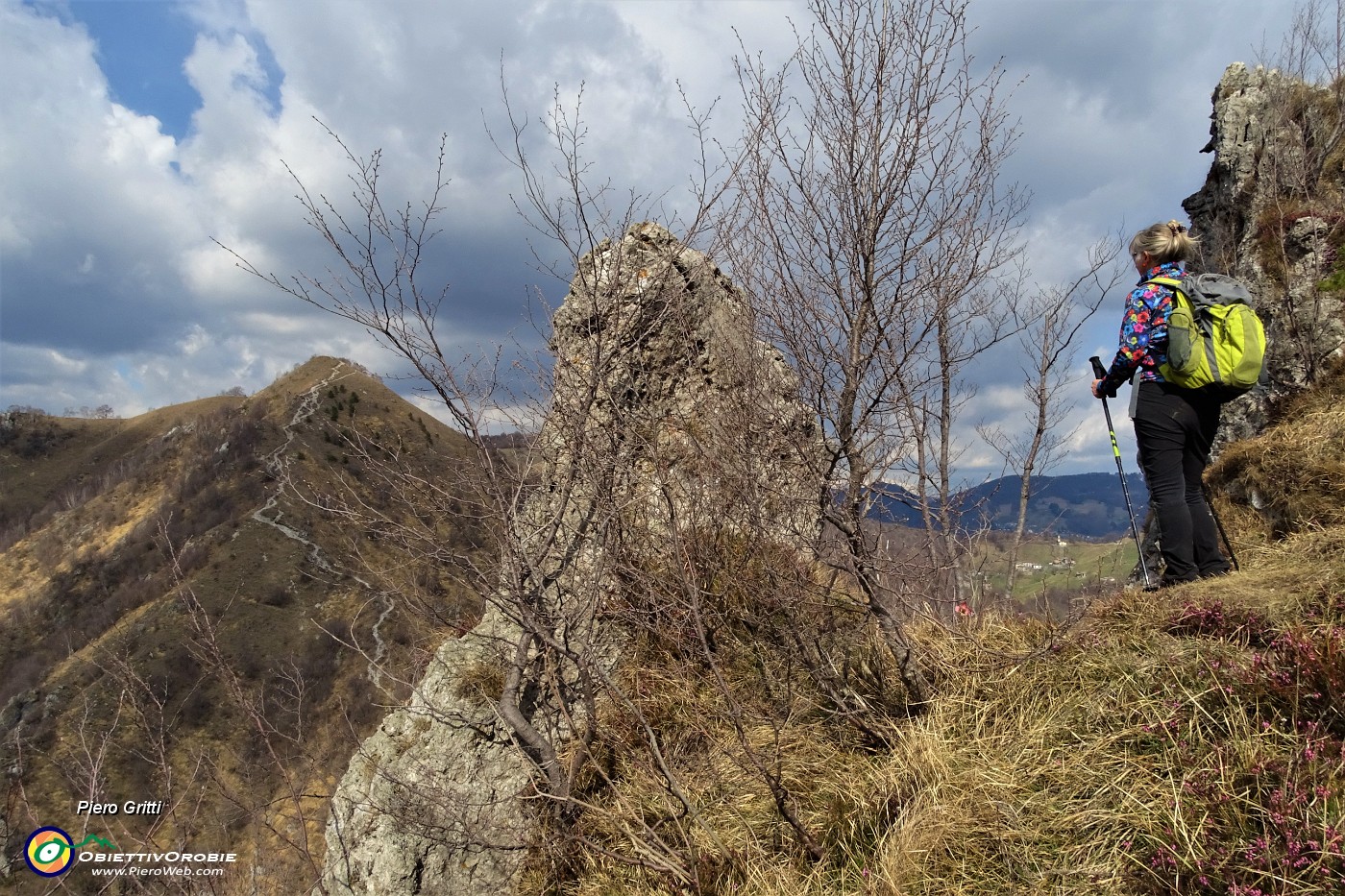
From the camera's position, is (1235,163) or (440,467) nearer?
(440,467)

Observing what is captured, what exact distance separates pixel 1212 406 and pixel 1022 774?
2.70m

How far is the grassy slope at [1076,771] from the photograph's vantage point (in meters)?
2.50

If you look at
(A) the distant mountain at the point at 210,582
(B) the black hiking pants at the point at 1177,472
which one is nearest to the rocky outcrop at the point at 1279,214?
(B) the black hiking pants at the point at 1177,472

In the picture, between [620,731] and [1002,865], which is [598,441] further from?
[1002,865]

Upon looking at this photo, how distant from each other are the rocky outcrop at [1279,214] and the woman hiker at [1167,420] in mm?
3555

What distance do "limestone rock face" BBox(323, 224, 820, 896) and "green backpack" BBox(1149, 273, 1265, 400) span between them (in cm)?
221

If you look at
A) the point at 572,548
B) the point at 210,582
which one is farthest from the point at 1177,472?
the point at 210,582

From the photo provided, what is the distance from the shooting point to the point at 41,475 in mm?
111250

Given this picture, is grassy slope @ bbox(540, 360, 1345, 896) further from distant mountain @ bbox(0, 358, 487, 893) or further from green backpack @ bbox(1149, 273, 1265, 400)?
distant mountain @ bbox(0, 358, 487, 893)

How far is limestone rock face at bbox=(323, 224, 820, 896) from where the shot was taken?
4.61m

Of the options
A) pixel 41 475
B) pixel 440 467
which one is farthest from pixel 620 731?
pixel 41 475

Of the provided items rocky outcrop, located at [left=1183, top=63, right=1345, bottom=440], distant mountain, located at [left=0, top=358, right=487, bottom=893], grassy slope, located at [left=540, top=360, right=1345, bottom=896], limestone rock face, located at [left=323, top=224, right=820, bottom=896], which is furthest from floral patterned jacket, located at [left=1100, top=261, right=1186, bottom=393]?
distant mountain, located at [left=0, top=358, right=487, bottom=893]

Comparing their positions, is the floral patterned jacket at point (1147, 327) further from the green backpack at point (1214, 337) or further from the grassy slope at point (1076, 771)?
the grassy slope at point (1076, 771)

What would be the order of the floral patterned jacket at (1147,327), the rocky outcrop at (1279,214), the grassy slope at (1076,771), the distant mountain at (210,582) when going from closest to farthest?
1. the grassy slope at (1076,771)
2. the floral patterned jacket at (1147,327)
3. the distant mountain at (210,582)
4. the rocky outcrop at (1279,214)
